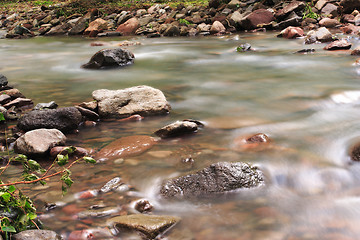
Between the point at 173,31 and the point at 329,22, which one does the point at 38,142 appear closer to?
the point at 173,31

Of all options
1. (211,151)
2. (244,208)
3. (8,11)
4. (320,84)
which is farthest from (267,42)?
(8,11)

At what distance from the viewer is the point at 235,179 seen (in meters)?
3.11

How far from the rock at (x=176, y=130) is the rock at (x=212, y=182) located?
1.12m

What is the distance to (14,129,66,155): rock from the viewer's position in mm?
3723

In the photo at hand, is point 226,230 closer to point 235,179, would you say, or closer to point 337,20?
point 235,179

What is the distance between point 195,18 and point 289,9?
14.5 feet

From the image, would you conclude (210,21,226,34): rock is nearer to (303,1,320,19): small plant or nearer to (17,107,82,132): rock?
(303,1,320,19): small plant

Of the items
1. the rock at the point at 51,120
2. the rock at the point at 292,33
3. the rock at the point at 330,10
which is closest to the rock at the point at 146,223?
the rock at the point at 51,120

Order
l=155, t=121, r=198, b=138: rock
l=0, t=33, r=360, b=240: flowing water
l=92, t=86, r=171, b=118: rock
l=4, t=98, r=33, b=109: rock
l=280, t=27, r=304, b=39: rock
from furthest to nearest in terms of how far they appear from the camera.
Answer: l=280, t=27, r=304, b=39: rock < l=4, t=98, r=33, b=109: rock < l=92, t=86, r=171, b=118: rock < l=155, t=121, r=198, b=138: rock < l=0, t=33, r=360, b=240: flowing water

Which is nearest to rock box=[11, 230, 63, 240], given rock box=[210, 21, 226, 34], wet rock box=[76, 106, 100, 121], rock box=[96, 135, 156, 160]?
rock box=[96, 135, 156, 160]

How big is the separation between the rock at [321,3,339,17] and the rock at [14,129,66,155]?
48.0 feet

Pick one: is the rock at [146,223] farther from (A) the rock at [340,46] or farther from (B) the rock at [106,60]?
(A) the rock at [340,46]

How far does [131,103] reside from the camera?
17.0 ft

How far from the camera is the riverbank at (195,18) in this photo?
586 inches
